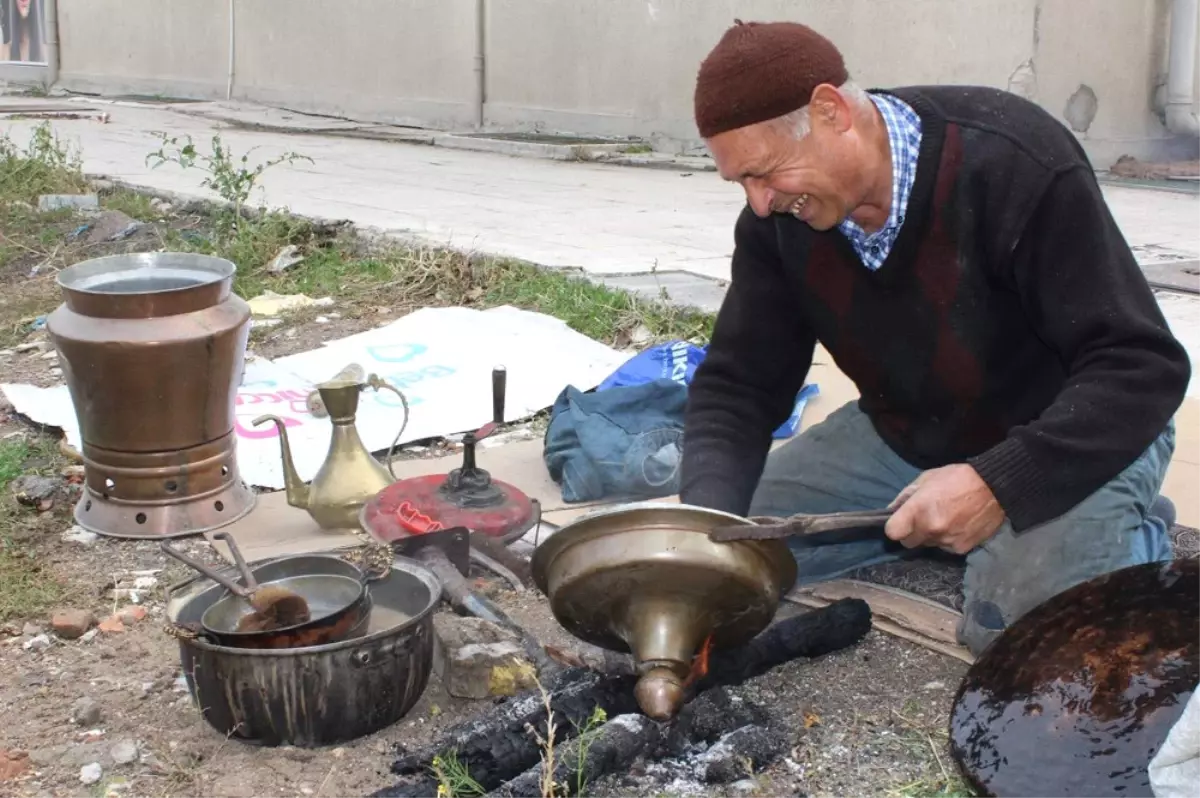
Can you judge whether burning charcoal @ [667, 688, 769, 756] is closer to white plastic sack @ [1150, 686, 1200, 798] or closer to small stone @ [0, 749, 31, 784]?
white plastic sack @ [1150, 686, 1200, 798]

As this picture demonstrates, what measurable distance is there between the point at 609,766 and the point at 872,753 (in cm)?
58

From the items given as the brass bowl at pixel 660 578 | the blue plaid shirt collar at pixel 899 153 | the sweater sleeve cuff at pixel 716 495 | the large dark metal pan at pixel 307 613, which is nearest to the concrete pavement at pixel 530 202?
the sweater sleeve cuff at pixel 716 495

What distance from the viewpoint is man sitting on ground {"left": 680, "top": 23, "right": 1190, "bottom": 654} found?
8.39ft

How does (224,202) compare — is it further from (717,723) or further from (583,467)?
(717,723)

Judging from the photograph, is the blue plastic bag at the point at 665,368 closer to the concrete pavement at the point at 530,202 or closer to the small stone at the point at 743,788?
the concrete pavement at the point at 530,202

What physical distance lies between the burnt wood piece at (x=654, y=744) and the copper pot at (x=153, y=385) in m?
1.94

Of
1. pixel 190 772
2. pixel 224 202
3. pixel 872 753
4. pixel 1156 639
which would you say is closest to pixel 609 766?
pixel 872 753

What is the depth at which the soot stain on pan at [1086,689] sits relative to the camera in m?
2.27

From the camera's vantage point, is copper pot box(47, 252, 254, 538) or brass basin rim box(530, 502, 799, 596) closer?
brass basin rim box(530, 502, 799, 596)

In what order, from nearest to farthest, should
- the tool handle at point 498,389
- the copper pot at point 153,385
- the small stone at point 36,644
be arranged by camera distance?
1. the small stone at point 36,644
2. the copper pot at point 153,385
3. the tool handle at point 498,389

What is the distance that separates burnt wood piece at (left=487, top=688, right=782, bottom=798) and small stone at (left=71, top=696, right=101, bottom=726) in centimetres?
106

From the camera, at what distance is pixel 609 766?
2545 millimetres

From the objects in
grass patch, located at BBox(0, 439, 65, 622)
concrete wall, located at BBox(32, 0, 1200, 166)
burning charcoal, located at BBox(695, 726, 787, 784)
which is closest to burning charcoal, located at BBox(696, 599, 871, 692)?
burning charcoal, located at BBox(695, 726, 787, 784)

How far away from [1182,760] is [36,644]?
268 centimetres
